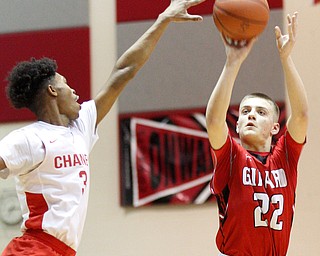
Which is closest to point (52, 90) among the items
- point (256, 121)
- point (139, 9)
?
point (256, 121)

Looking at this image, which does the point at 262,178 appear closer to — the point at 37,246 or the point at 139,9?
the point at 37,246

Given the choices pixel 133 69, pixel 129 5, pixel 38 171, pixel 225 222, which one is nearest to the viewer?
pixel 38 171

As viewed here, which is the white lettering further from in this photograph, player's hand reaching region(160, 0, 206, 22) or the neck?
player's hand reaching region(160, 0, 206, 22)

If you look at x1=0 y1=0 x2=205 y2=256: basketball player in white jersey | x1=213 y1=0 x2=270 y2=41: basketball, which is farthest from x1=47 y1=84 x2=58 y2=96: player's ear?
x1=213 y1=0 x2=270 y2=41: basketball

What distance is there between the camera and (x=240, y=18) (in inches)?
139

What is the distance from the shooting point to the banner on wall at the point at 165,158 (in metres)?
5.32

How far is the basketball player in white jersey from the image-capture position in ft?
9.95

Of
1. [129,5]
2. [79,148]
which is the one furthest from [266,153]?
[129,5]

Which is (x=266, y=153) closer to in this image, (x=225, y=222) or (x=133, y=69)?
(x=225, y=222)

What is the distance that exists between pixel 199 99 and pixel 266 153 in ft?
6.18

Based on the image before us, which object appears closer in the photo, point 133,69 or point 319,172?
point 133,69

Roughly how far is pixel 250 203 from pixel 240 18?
0.95 meters

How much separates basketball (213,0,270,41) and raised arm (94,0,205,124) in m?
0.15

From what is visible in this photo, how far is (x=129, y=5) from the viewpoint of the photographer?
5.53 metres
